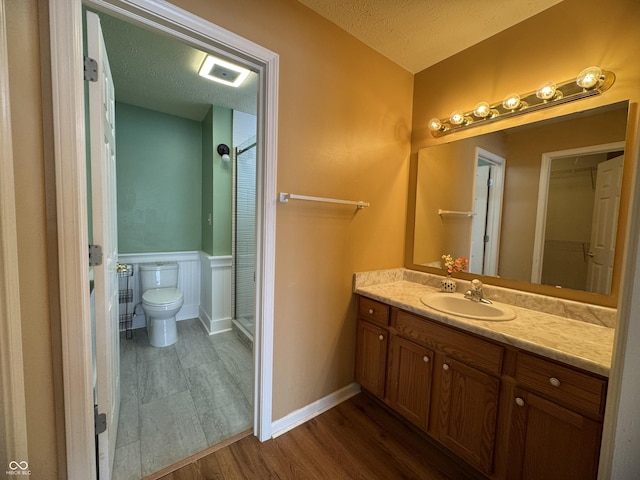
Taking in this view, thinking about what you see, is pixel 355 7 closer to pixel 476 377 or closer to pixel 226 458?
pixel 476 377

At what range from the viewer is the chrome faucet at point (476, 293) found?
5.40ft

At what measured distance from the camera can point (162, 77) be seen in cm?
225

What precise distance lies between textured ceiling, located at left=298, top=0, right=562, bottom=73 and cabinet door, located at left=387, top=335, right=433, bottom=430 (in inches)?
77.6

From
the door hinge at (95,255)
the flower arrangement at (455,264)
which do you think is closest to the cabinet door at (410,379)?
the flower arrangement at (455,264)

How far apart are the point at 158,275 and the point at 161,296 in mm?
381

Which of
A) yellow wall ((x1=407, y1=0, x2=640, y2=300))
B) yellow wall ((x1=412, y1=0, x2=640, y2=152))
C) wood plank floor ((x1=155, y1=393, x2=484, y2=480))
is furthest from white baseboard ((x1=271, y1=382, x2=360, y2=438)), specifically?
yellow wall ((x1=412, y1=0, x2=640, y2=152))

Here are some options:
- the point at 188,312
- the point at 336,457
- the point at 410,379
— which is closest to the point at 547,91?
the point at 410,379

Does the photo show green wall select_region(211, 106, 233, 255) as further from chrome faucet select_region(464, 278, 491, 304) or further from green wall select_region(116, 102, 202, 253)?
chrome faucet select_region(464, 278, 491, 304)

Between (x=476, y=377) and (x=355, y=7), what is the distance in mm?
2125

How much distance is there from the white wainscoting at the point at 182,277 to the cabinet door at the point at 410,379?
8.54 ft

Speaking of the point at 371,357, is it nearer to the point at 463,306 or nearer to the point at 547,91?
the point at 463,306

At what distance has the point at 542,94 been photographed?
1426 mm

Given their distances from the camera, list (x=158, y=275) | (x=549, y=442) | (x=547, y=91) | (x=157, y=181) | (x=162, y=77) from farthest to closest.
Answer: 1. (x=157, y=181)
2. (x=158, y=275)
3. (x=162, y=77)
4. (x=547, y=91)
5. (x=549, y=442)

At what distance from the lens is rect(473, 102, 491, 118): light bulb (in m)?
1.66
